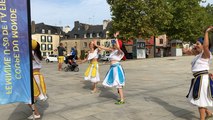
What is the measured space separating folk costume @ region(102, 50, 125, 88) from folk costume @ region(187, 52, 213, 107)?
103 inches

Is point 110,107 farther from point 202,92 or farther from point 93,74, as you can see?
point 202,92

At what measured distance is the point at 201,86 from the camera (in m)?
5.54

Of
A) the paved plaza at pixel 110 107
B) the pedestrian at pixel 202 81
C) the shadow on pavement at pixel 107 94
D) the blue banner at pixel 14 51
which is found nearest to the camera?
the blue banner at pixel 14 51

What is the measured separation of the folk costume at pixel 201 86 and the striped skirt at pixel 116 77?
8.58 feet

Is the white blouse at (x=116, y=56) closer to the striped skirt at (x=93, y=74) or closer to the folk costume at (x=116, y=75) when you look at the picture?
the folk costume at (x=116, y=75)

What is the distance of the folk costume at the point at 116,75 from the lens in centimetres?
793

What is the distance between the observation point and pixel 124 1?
35.7 m

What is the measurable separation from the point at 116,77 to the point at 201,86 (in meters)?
2.96

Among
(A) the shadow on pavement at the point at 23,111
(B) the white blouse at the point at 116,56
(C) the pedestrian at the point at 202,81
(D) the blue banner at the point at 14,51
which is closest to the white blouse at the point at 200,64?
(C) the pedestrian at the point at 202,81

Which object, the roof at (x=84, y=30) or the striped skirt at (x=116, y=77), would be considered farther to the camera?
the roof at (x=84, y=30)

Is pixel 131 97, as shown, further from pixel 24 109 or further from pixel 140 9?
pixel 140 9

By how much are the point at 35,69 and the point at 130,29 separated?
97.2 feet

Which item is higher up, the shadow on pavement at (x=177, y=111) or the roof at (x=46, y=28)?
the roof at (x=46, y=28)

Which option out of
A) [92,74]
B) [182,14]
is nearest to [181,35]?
[182,14]
